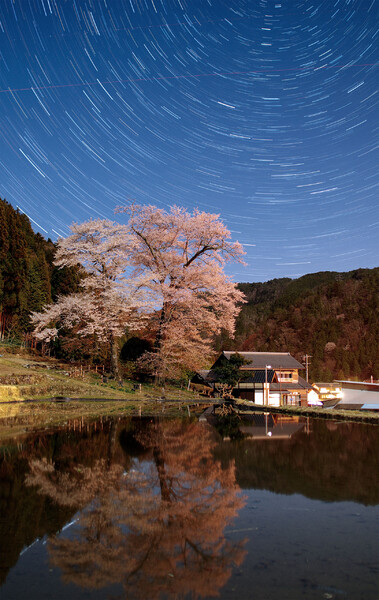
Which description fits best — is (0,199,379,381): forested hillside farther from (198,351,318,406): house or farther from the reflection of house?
the reflection of house

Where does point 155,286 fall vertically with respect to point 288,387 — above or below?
above

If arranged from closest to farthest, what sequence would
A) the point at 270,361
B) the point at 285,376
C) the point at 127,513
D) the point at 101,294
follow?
the point at 127,513 → the point at 101,294 → the point at 285,376 → the point at 270,361

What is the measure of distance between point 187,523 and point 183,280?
26727 mm

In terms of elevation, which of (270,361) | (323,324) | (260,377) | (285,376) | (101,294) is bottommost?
(260,377)

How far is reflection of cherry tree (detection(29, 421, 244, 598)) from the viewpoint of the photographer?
312 cm

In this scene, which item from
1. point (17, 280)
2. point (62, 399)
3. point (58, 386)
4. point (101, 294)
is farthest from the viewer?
point (17, 280)

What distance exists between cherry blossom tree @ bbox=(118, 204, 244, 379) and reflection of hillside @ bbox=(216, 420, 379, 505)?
19808 millimetres

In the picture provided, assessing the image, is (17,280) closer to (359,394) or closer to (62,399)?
(62,399)

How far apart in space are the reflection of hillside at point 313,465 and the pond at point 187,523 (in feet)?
0.11

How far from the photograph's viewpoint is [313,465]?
681 centimetres

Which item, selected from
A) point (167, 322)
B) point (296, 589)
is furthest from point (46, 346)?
point (296, 589)

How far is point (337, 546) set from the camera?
12.1 ft

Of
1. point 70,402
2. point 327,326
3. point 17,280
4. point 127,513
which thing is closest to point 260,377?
point 17,280

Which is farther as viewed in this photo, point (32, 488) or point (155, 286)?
point (155, 286)
